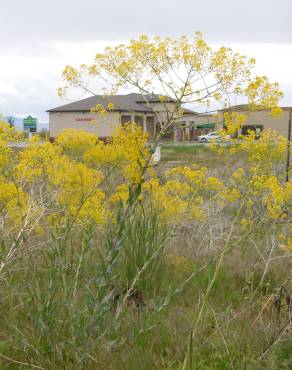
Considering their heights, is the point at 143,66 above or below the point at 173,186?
above

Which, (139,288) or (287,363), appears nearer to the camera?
(287,363)

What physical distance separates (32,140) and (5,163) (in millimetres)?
604

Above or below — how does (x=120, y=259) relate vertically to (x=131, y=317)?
above

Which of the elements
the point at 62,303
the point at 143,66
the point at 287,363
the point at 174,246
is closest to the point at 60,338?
the point at 62,303

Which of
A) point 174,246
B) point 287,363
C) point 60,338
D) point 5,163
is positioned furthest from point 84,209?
point 174,246

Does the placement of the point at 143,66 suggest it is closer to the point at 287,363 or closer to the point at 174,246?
the point at 287,363

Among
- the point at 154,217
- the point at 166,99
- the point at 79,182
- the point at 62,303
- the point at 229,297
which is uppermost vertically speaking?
the point at 166,99

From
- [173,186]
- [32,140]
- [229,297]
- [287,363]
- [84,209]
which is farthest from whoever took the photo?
[229,297]

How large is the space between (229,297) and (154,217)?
108 cm

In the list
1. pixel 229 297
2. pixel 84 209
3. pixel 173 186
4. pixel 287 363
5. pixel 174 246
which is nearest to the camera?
pixel 287 363

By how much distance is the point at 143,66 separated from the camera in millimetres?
3453

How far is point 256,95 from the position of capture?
348cm

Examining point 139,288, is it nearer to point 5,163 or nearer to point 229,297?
point 229,297

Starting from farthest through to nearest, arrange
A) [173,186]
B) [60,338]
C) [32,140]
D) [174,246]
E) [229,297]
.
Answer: [174,246]
[229,297]
[173,186]
[32,140]
[60,338]
